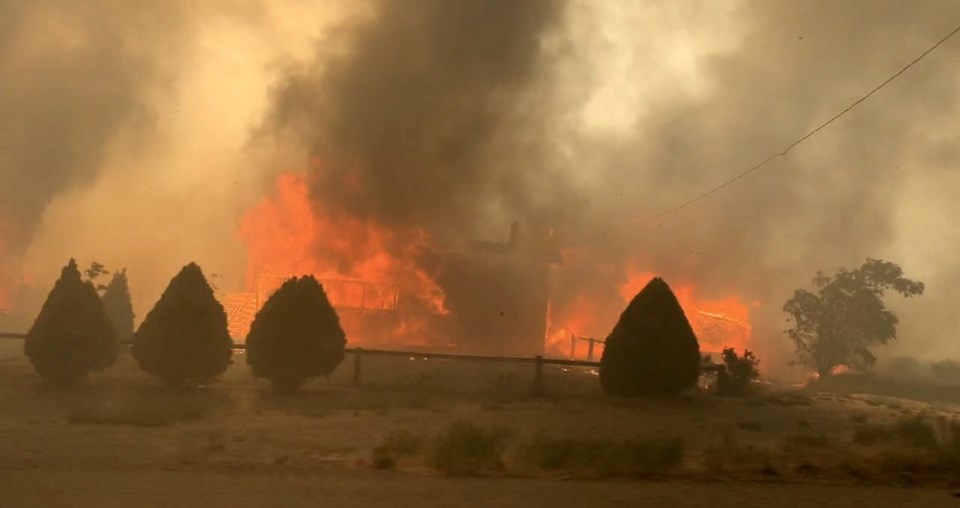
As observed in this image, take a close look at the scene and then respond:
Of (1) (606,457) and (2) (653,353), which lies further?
(2) (653,353)

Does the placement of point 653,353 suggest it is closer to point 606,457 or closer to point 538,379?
point 538,379

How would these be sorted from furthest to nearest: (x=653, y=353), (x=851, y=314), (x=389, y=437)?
(x=851, y=314) < (x=653, y=353) < (x=389, y=437)

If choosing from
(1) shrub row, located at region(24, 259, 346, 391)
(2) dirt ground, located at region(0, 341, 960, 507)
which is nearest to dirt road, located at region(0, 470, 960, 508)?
(2) dirt ground, located at region(0, 341, 960, 507)

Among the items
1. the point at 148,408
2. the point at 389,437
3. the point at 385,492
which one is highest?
the point at 389,437

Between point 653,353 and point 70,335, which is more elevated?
point 653,353

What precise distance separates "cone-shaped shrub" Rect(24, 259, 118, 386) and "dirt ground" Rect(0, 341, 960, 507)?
54 centimetres

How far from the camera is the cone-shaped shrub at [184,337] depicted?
1969cm

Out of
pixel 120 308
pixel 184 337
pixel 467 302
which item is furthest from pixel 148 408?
pixel 467 302

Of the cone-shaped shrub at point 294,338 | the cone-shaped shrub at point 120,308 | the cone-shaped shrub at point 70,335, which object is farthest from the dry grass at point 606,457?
the cone-shaped shrub at point 120,308

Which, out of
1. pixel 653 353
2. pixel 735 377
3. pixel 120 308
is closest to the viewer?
pixel 653 353

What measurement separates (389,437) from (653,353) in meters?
8.76

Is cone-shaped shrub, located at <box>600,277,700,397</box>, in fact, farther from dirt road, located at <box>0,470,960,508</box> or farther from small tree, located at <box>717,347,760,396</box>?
dirt road, located at <box>0,470,960,508</box>

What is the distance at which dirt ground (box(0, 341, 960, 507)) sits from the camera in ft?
28.9

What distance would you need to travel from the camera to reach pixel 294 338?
19828 mm
